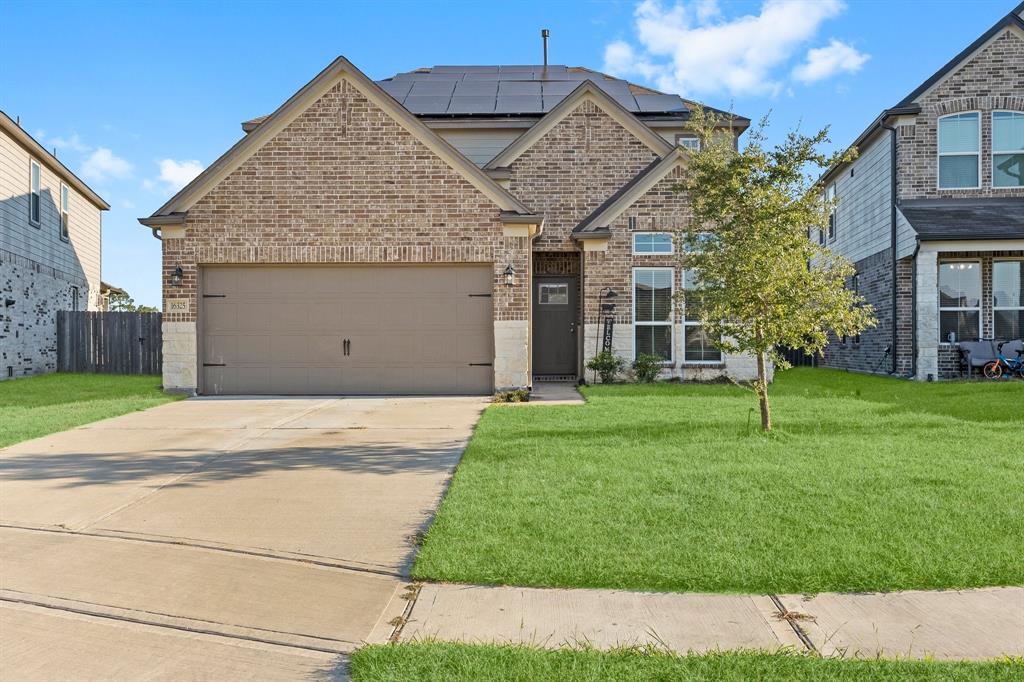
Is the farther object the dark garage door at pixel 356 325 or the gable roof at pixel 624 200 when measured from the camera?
the gable roof at pixel 624 200

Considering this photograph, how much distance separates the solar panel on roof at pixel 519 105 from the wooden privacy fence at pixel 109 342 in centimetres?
1148

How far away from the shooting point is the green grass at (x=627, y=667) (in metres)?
2.83

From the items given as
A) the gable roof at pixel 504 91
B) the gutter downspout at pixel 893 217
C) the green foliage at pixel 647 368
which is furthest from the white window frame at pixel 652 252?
the gutter downspout at pixel 893 217

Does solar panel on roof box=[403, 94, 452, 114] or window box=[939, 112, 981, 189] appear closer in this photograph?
window box=[939, 112, 981, 189]

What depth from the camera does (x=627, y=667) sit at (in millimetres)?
2896

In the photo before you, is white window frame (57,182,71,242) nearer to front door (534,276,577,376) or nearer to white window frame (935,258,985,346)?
front door (534,276,577,376)

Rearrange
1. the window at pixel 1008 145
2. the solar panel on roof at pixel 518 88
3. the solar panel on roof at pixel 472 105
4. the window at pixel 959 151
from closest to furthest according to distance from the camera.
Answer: the window at pixel 1008 145 < the window at pixel 959 151 < the solar panel on roof at pixel 472 105 < the solar panel on roof at pixel 518 88

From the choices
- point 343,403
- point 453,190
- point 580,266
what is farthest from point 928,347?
point 343,403

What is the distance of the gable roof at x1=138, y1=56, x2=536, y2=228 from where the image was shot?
1355 cm

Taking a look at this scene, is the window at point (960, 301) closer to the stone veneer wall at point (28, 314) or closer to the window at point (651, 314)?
the window at point (651, 314)

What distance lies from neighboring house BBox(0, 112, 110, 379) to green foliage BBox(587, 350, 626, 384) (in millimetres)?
15002

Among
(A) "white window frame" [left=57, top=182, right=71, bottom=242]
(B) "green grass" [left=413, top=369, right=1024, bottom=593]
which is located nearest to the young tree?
(B) "green grass" [left=413, top=369, right=1024, bottom=593]

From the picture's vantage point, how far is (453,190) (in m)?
13.7

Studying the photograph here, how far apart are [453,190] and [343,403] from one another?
442 centimetres
